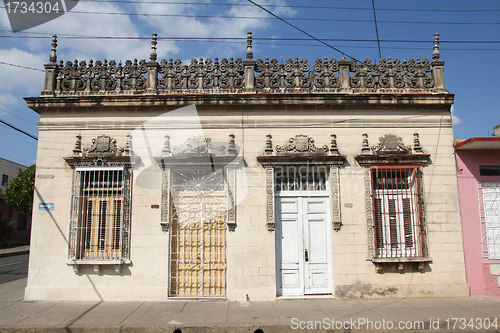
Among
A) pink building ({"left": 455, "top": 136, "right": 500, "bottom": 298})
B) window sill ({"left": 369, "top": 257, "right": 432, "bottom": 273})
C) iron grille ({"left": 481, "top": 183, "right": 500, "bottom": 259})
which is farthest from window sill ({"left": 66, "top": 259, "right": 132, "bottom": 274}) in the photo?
iron grille ({"left": 481, "top": 183, "right": 500, "bottom": 259})

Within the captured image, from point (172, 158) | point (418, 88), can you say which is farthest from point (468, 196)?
point (172, 158)

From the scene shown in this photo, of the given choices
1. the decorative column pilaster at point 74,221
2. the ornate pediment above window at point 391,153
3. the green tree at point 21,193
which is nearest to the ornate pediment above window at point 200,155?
the decorative column pilaster at point 74,221

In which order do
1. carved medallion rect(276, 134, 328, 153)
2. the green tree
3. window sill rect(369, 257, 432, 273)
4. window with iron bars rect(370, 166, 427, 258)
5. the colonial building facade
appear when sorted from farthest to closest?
the green tree, carved medallion rect(276, 134, 328, 153), window with iron bars rect(370, 166, 427, 258), the colonial building facade, window sill rect(369, 257, 432, 273)

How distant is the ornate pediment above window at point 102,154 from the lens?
28.3 ft

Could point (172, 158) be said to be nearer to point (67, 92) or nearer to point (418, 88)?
point (67, 92)

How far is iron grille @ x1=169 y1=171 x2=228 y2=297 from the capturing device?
27.7 ft

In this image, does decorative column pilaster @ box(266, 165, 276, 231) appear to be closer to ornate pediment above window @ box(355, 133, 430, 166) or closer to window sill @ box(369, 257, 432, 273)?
ornate pediment above window @ box(355, 133, 430, 166)

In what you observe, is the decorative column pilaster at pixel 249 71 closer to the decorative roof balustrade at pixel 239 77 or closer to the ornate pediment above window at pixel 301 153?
the decorative roof balustrade at pixel 239 77

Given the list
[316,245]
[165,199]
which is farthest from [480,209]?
[165,199]

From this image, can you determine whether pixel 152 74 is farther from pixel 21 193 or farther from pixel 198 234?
pixel 21 193

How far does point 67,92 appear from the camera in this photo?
896 cm

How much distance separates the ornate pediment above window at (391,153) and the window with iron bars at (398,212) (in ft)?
0.57

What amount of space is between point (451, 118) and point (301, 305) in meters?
→ 5.78

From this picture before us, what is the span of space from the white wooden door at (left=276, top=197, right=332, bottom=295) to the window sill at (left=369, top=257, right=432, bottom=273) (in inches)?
44.1
